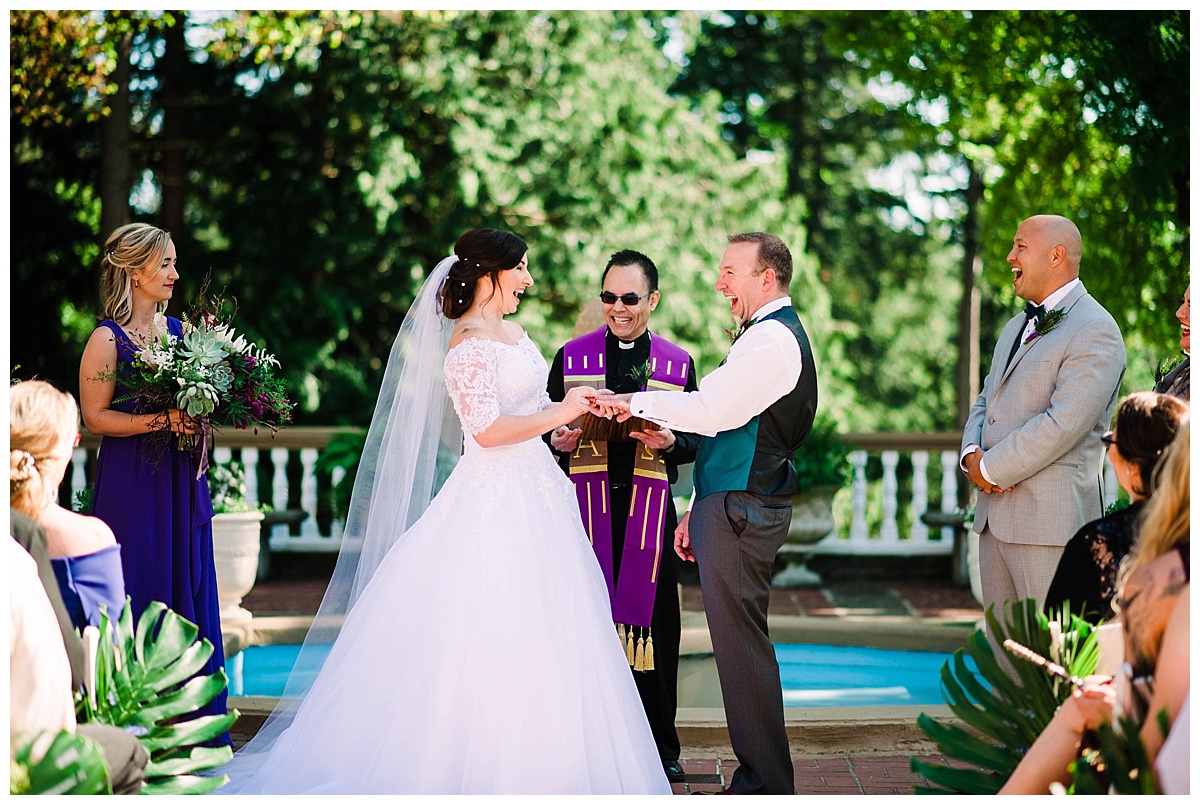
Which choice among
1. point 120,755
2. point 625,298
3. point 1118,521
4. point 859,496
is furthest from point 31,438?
point 859,496

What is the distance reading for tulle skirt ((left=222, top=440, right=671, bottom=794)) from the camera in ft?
12.7

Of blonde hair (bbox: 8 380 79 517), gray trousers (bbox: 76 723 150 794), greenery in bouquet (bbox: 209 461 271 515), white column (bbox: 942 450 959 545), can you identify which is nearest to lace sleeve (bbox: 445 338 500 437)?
blonde hair (bbox: 8 380 79 517)

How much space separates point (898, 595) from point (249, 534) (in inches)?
193

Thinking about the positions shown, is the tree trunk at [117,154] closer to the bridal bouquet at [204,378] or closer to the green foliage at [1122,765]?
the bridal bouquet at [204,378]

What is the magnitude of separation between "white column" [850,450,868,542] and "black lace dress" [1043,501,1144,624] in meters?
6.56

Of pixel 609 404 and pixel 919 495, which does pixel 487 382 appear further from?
pixel 919 495

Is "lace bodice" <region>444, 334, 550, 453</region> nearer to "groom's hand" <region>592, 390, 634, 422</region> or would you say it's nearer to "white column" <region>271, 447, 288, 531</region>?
"groom's hand" <region>592, 390, 634, 422</region>

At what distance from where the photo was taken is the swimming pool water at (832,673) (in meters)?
6.70

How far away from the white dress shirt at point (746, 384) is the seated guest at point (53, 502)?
1860 mm

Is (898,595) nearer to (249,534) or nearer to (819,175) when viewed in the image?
(249,534)

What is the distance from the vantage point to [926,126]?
1165 centimetres

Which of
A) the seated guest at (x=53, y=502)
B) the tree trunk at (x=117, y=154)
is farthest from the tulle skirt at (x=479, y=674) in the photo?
the tree trunk at (x=117, y=154)

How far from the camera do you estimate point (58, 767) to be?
8.86 ft
